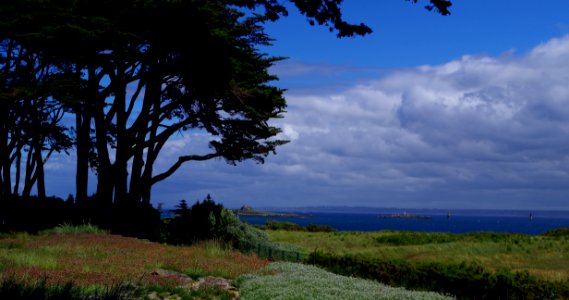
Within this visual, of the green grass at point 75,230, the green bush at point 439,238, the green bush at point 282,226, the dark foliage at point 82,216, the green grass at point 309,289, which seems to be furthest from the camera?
the green bush at point 282,226

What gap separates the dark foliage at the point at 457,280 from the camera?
16.0 m

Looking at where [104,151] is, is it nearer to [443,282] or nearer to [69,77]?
[69,77]

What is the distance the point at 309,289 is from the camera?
1463cm

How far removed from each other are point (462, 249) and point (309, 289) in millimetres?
20023

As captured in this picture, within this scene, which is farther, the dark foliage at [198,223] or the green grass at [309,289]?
the dark foliage at [198,223]

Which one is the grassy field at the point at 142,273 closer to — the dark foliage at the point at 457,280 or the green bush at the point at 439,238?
the dark foliage at the point at 457,280

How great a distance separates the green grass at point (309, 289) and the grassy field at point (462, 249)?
30.6ft

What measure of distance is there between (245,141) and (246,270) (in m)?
16.3

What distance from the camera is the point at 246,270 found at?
18.1 m

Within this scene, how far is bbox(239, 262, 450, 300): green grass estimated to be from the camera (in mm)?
13854

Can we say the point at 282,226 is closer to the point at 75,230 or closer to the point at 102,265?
the point at 75,230

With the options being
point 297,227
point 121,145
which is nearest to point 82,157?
point 121,145

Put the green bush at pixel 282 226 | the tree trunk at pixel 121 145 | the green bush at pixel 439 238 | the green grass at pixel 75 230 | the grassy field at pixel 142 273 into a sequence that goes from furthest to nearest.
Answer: the green bush at pixel 282 226 → the green bush at pixel 439 238 → the tree trunk at pixel 121 145 → the green grass at pixel 75 230 → the grassy field at pixel 142 273

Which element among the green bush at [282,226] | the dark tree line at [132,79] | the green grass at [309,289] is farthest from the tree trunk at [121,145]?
the green bush at [282,226]
